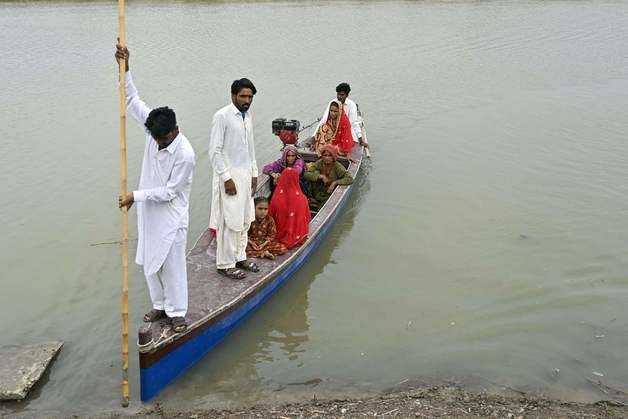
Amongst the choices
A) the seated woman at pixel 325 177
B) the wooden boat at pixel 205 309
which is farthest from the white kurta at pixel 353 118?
the wooden boat at pixel 205 309

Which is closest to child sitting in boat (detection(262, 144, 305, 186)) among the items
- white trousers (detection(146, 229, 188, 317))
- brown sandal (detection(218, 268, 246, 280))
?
brown sandal (detection(218, 268, 246, 280))

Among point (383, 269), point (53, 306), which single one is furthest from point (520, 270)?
point (53, 306)

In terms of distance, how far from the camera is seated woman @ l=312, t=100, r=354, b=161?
8.73 metres

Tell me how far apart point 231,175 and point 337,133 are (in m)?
4.12

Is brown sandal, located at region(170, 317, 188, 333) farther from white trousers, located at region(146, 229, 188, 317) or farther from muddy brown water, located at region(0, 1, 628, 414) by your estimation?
muddy brown water, located at region(0, 1, 628, 414)

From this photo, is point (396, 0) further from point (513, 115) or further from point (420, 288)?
point (420, 288)

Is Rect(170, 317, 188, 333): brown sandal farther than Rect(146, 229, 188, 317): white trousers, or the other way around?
Rect(170, 317, 188, 333): brown sandal

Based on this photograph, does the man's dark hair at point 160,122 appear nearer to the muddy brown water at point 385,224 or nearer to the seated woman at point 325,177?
the muddy brown water at point 385,224

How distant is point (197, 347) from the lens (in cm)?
464

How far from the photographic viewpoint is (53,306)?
5613 millimetres

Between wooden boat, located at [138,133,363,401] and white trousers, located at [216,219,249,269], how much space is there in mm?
150

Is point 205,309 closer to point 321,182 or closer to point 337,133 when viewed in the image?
point 321,182

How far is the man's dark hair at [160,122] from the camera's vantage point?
3.74 meters

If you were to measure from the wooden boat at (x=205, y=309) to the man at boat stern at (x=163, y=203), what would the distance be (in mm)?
196
